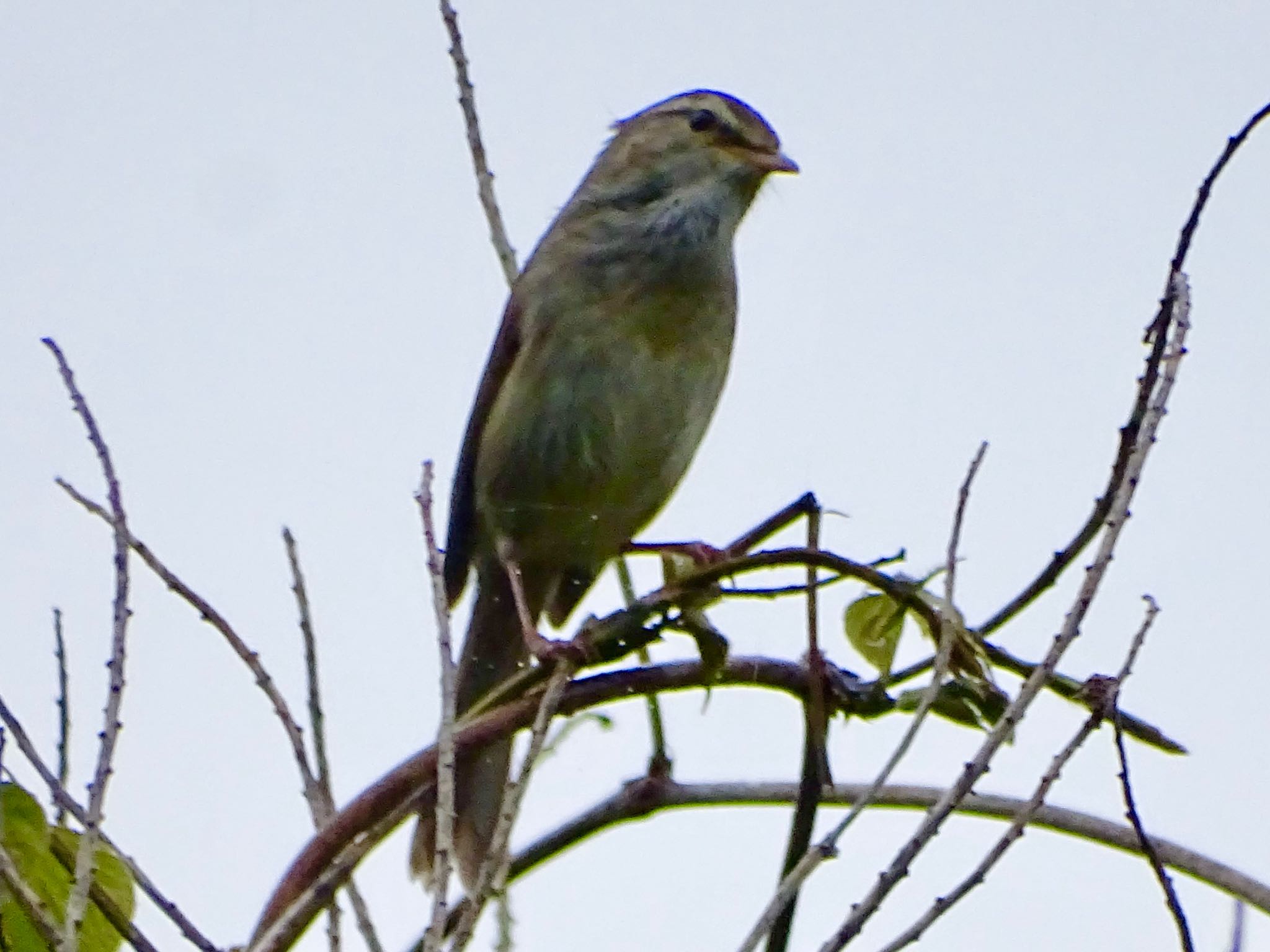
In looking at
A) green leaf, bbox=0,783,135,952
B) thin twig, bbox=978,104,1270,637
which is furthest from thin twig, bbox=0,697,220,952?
thin twig, bbox=978,104,1270,637

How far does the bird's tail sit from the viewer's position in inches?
173

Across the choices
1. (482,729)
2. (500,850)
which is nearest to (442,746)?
(500,850)

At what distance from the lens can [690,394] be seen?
15.3 feet

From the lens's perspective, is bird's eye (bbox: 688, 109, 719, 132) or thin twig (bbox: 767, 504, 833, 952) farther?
bird's eye (bbox: 688, 109, 719, 132)

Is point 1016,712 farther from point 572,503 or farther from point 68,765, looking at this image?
point 572,503

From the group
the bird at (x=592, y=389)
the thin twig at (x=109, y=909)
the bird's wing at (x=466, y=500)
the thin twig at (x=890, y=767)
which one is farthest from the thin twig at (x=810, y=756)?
the bird's wing at (x=466, y=500)

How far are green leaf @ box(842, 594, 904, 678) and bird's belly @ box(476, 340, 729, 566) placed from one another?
1590 millimetres

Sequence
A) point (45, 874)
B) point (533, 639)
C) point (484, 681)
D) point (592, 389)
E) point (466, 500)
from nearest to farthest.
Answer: point (45, 874)
point (533, 639)
point (592, 389)
point (484, 681)
point (466, 500)

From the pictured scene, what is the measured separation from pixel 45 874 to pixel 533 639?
185cm

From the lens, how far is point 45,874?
254cm

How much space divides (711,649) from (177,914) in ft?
3.29

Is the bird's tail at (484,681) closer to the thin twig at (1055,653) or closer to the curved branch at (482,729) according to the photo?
the curved branch at (482,729)

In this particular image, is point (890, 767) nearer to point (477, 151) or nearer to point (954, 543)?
point (954, 543)

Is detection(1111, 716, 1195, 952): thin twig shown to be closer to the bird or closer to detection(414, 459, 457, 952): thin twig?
detection(414, 459, 457, 952): thin twig
